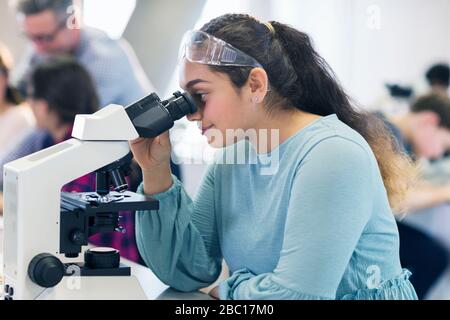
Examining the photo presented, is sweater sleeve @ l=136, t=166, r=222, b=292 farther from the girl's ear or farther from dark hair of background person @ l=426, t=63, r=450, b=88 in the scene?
dark hair of background person @ l=426, t=63, r=450, b=88

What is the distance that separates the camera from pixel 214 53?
1.35 m

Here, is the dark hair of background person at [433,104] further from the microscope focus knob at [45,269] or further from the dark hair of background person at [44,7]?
the microscope focus knob at [45,269]

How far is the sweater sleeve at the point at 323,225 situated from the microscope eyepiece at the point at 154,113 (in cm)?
28

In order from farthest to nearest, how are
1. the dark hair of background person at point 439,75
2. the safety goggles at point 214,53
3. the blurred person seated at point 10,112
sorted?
the blurred person seated at point 10,112 → the dark hair of background person at point 439,75 → the safety goggles at point 214,53

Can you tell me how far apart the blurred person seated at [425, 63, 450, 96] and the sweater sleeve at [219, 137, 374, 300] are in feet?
3.78

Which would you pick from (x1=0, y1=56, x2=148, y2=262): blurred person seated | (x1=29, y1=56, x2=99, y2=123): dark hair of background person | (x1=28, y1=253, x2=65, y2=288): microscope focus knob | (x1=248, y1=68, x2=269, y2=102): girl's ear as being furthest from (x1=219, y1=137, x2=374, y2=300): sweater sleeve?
(x1=29, y1=56, x2=99, y2=123): dark hair of background person

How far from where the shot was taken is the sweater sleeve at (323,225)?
121cm

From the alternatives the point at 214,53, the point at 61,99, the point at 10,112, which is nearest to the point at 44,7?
the point at 61,99

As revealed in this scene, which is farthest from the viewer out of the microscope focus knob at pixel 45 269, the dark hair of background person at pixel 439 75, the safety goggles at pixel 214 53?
the dark hair of background person at pixel 439 75

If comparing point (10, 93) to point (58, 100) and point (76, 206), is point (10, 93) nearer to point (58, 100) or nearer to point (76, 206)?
point (58, 100)

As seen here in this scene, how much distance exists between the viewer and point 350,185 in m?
1.22

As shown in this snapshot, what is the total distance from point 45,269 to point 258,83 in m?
0.59

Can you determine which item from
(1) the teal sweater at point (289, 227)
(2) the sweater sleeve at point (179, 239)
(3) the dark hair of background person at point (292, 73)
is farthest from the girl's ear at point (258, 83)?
(2) the sweater sleeve at point (179, 239)
